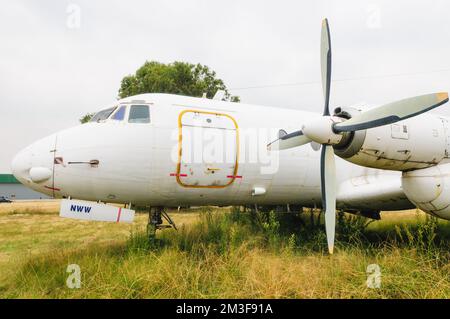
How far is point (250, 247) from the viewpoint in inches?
300

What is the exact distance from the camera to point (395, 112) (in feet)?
17.9

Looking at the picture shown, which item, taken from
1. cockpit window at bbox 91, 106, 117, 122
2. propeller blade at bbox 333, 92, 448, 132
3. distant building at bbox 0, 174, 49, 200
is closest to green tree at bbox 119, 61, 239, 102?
cockpit window at bbox 91, 106, 117, 122

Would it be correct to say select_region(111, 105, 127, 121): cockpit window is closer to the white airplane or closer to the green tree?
the white airplane

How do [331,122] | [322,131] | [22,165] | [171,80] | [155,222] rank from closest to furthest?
[322,131]
[331,122]
[22,165]
[155,222]
[171,80]

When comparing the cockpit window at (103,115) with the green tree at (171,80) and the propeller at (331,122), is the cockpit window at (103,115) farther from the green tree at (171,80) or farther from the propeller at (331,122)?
the green tree at (171,80)

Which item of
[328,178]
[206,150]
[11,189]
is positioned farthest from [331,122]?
[11,189]

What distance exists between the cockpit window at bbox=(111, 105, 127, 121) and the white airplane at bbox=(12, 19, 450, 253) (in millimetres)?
22

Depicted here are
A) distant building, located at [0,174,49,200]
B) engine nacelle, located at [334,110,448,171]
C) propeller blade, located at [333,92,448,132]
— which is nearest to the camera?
propeller blade, located at [333,92,448,132]

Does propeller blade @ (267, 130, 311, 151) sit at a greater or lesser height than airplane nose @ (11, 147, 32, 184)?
greater

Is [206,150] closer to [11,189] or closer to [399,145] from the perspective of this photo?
[399,145]

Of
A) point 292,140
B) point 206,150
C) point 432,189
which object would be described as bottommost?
point 432,189

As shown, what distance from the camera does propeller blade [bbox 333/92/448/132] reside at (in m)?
5.23

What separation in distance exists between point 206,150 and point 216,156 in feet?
0.91

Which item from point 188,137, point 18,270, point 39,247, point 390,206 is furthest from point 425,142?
point 39,247
